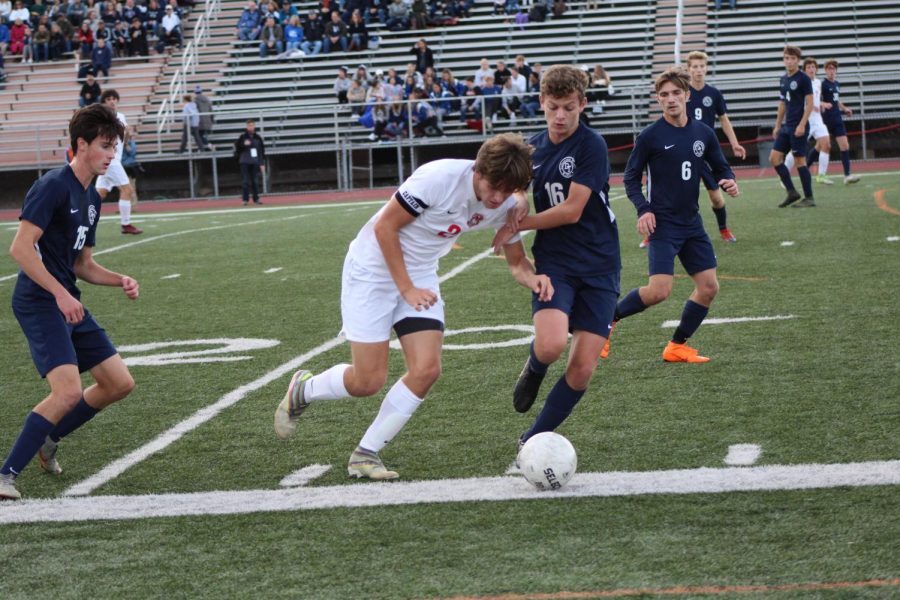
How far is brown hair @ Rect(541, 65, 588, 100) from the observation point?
211 inches

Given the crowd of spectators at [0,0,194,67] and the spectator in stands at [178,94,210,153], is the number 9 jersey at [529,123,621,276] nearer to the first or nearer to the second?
the spectator in stands at [178,94,210,153]

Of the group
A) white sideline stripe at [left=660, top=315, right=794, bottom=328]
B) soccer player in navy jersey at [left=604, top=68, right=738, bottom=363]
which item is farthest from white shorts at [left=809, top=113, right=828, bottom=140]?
soccer player in navy jersey at [left=604, top=68, right=738, bottom=363]

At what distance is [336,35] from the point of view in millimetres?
32688

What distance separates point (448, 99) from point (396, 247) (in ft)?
75.3

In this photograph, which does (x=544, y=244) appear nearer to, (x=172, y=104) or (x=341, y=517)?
(x=341, y=517)

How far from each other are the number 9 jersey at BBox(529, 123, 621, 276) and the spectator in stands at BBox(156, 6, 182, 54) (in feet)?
98.7

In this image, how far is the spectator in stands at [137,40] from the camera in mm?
33812

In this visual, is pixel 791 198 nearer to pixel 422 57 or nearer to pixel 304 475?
pixel 304 475

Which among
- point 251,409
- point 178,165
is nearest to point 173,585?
point 251,409

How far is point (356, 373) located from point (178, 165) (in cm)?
2516

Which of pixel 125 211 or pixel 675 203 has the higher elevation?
pixel 675 203

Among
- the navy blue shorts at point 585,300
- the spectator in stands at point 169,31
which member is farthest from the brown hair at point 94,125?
the spectator in stands at point 169,31

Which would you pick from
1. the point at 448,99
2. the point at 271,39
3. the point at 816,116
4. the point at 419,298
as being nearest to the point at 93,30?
the point at 271,39

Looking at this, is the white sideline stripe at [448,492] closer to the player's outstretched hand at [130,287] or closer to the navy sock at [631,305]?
the player's outstretched hand at [130,287]
